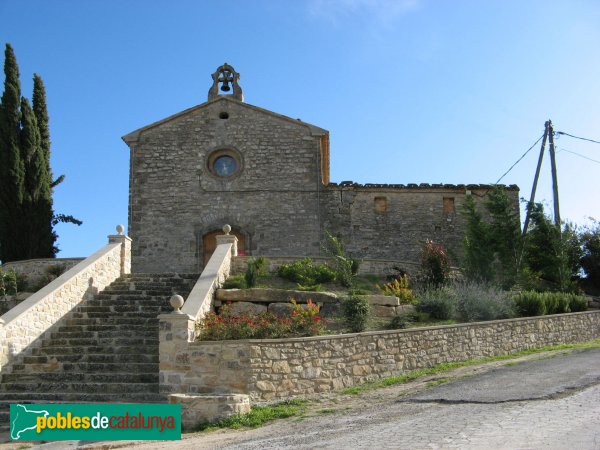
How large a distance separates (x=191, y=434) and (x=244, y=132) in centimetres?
1537

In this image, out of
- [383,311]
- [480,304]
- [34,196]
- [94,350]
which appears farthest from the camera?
[34,196]

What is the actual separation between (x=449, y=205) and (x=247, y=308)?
1199 centimetres

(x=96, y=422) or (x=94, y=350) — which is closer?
(x=96, y=422)

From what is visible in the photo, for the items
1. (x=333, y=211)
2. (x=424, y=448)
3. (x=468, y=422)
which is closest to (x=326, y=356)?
(x=468, y=422)

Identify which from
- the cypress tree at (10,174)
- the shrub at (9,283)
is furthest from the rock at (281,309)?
the cypress tree at (10,174)

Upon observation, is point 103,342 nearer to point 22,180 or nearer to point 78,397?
point 78,397

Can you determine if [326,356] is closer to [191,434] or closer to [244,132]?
[191,434]

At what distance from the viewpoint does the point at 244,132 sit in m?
23.5

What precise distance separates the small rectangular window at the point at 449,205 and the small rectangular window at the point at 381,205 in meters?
2.23

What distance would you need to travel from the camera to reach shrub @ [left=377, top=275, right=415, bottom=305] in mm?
15344

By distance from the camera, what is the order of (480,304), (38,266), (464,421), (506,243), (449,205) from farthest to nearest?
(449,205)
(506,243)
(38,266)
(480,304)
(464,421)

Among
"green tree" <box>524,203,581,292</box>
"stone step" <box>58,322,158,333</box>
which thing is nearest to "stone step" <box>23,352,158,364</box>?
"stone step" <box>58,322,158,333</box>

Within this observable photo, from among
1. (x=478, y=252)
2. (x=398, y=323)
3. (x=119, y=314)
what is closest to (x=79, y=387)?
(x=119, y=314)

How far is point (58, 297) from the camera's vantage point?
1367 centimetres
